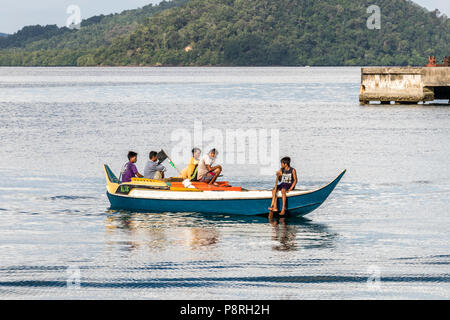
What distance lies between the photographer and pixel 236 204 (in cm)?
2358

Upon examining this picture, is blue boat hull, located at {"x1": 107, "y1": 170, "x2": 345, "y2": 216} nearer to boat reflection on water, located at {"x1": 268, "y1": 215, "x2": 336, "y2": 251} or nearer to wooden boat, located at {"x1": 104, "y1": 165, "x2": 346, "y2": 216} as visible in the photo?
wooden boat, located at {"x1": 104, "y1": 165, "x2": 346, "y2": 216}

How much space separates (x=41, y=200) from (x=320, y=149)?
21.2 m

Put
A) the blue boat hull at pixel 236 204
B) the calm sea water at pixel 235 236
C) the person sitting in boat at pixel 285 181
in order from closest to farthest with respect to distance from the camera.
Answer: the calm sea water at pixel 235 236, the person sitting in boat at pixel 285 181, the blue boat hull at pixel 236 204

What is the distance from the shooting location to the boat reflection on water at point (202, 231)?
20.5 metres

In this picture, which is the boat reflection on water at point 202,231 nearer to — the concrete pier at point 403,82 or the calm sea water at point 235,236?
the calm sea water at point 235,236

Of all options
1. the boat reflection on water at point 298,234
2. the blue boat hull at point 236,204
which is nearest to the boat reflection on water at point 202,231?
the boat reflection on water at point 298,234

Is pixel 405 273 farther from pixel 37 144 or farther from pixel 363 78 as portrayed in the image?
pixel 363 78

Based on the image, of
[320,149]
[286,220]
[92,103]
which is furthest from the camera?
[92,103]

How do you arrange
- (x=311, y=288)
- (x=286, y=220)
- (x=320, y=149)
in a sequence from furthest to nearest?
(x=320, y=149) → (x=286, y=220) → (x=311, y=288)

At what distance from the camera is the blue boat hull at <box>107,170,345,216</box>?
2316 centimetres

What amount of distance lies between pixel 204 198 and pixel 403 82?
1962 inches

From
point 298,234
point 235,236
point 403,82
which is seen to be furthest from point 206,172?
point 403,82

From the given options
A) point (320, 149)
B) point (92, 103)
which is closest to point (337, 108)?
point (92, 103)

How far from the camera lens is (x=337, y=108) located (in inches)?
3354
